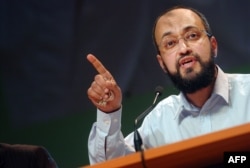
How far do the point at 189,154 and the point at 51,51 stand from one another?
4.68 feet

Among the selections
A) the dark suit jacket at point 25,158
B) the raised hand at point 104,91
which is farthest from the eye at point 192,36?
the dark suit jacket at point 25,158

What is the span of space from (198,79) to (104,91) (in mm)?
399

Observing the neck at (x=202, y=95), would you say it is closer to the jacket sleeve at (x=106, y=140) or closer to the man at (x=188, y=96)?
the man at (x=188, y=96)

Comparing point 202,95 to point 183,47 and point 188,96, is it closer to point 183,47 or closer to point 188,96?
point 188,96

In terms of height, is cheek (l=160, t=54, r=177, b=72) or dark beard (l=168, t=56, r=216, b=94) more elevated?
cheek (l=160, t=54, r=177, b=72)

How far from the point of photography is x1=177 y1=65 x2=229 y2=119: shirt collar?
155 cm

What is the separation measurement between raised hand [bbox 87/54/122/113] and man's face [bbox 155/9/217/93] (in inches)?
12.5

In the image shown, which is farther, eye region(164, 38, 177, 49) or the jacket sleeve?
eye region(164, 38, 177, 49)

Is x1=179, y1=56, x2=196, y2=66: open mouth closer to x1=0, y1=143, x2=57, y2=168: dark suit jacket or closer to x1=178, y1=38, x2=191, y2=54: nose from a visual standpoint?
x1=178, y1=38, x2=191, y2=54: nose

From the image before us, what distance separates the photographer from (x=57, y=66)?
6.88 feet

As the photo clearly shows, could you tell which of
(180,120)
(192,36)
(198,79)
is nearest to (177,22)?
(192,36)

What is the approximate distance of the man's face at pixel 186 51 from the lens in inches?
61.0

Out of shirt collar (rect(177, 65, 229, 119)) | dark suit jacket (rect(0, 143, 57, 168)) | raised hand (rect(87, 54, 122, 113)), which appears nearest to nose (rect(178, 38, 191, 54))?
shirt collar (rect(177, 65, 229, 119))

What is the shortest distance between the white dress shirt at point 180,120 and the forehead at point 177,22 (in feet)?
0.74
